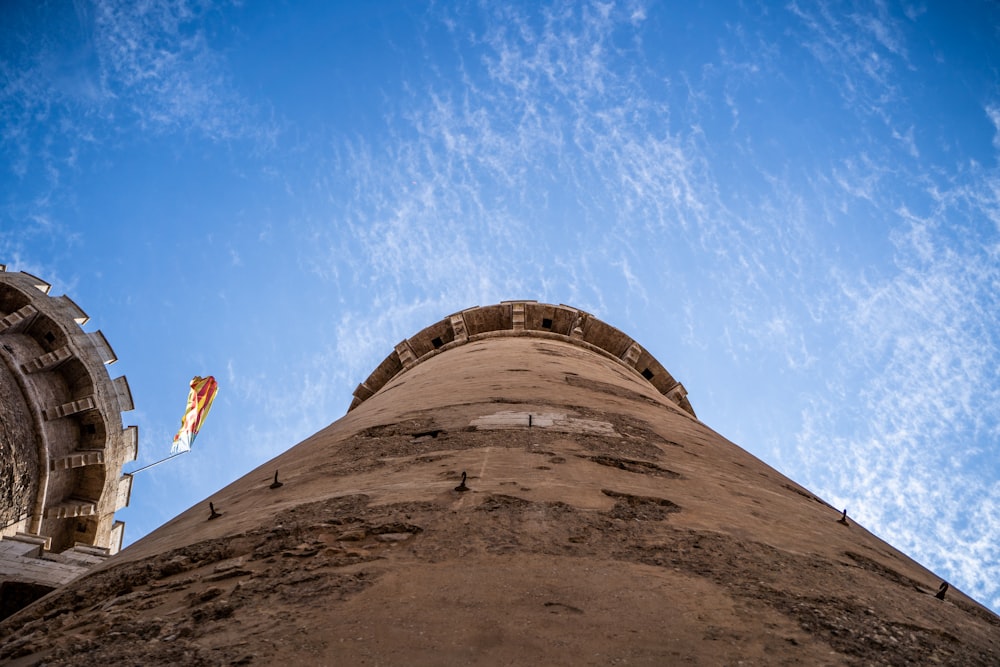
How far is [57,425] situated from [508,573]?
1557 centimetres

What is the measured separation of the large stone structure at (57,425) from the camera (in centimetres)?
1395

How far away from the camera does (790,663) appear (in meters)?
1.96

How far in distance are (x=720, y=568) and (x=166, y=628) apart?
1.76m

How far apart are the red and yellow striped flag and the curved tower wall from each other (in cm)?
317

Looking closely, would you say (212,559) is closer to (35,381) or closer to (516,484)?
(516,484)

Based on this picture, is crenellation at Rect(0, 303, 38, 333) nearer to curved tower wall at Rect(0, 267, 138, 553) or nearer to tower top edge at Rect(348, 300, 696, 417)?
curved tower wall at Rect(0, 267, 138, 553)

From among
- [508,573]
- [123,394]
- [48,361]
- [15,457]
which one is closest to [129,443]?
[123,394]

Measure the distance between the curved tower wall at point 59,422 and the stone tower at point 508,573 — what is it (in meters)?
12.1

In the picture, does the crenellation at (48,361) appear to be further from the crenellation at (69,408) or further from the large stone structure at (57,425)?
the crenellation at (69,408)

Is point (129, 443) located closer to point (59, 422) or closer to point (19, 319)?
point (59, 422)

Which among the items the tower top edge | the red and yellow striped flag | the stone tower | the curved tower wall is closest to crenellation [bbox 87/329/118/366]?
the curved tower wall

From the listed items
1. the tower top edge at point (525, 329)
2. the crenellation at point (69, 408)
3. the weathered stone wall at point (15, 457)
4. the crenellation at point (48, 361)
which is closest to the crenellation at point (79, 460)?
the weathered stone wall at point (15, 457)

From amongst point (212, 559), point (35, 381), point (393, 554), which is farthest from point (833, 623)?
point (35, 381)

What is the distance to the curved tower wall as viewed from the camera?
46.4ft
